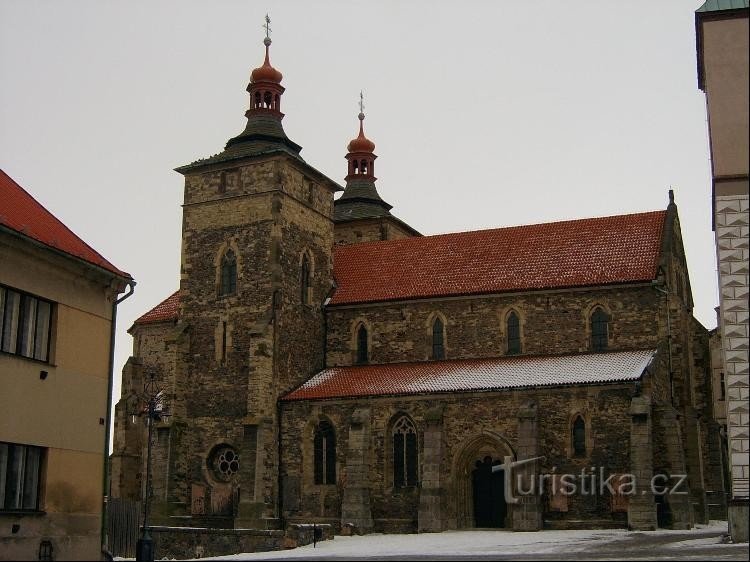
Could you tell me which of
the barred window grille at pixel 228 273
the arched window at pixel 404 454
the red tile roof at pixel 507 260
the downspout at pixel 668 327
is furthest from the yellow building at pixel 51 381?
the downspout at pixel 668 327

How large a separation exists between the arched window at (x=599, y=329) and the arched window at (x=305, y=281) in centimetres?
1187

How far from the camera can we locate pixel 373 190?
5881 centimetres

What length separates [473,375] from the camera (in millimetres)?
39688

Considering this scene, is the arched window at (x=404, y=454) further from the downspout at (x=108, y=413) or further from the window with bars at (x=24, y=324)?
the window with bars at (x=24, y=324)

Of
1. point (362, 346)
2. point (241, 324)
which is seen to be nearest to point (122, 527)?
point (241, 324)

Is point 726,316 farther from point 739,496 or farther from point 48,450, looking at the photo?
point 48,450

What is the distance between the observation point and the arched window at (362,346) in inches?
1742

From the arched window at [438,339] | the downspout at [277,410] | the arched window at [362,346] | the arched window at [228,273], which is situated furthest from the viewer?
the arched window at [362,346]

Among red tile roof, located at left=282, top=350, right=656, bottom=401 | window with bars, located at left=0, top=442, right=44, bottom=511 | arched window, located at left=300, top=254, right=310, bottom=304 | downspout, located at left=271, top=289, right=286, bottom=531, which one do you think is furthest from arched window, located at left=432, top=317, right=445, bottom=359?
window with bars, located at left=0, top=442, right=44, bottom=511

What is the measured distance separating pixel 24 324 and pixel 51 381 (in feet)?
4.74

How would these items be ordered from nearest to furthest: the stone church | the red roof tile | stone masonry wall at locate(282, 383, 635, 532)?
1. stone masonry wall at locate(282, 383, 635, 532)
2. the stone church
3. the red roof tile

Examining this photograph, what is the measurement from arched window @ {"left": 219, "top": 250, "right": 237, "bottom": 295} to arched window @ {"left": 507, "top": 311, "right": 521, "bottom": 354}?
11.3 meters

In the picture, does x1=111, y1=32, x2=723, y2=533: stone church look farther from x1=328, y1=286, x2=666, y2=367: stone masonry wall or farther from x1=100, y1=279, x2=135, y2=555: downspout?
x1=100, y1=279, x2=135, y2=555: downspout

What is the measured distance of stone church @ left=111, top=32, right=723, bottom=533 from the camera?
A: 3638cm
